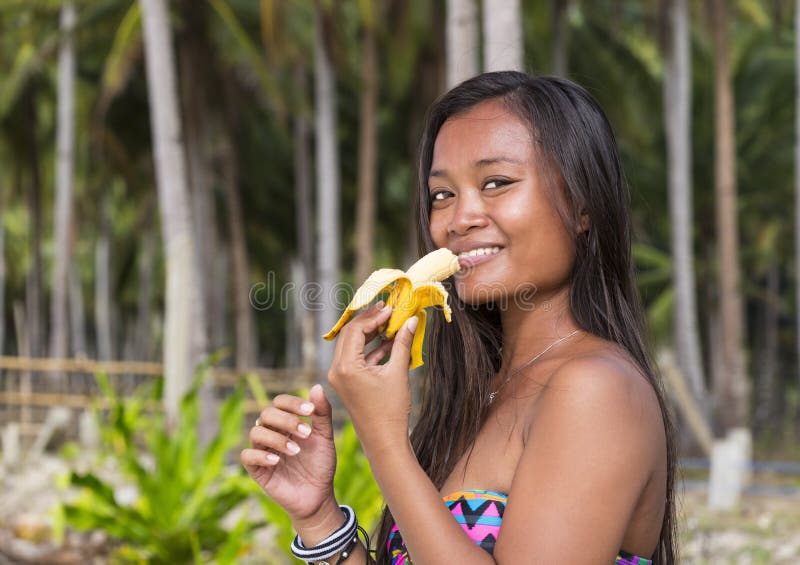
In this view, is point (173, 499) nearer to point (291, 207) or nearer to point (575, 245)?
point (575, 245)

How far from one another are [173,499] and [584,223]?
4250 mm

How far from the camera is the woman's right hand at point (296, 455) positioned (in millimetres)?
1702

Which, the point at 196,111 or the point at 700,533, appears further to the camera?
the point at 196,111

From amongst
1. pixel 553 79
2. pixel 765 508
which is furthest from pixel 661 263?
pixel 553 79

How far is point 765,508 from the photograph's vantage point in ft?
29.5

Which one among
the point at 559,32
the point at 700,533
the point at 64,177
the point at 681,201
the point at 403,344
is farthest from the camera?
the point at 64,177

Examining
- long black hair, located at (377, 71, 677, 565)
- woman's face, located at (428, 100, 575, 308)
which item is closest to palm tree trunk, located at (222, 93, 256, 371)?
long black hair, located at (377, 71, 677, 565)

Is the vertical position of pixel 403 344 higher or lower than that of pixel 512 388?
higher

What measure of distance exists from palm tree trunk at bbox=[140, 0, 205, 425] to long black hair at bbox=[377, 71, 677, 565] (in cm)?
582

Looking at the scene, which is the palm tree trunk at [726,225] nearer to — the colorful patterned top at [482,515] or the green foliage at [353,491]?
the green foliage at [353,491]

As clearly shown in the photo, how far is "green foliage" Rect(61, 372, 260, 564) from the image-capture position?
207 inches

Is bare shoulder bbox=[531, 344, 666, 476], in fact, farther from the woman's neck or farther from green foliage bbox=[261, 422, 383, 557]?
green foliage bbox=[261, 422, 383, 557]

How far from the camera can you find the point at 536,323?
5.88 feet

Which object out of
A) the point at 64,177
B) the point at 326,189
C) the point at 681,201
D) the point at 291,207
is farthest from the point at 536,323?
the point at 291,207
